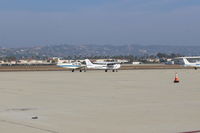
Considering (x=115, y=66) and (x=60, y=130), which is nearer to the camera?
(x=60, y=130)

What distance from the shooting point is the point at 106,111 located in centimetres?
1739

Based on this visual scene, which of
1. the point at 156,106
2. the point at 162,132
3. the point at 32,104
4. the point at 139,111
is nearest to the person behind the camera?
the point at 162,132

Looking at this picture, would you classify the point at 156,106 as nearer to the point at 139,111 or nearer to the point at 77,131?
the point at 139,111

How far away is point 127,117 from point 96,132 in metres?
3.41

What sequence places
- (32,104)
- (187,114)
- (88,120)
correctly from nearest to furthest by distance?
(88,120)
(187,114)
(32,104)

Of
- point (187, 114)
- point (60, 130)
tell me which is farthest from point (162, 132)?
point (187, 114)

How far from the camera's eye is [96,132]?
12219 millimetres

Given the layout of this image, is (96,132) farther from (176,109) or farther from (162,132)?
(176,109)

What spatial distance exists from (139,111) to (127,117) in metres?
1.99

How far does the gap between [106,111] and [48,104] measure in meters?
4.02

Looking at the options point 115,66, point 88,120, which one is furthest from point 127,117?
point 115,66

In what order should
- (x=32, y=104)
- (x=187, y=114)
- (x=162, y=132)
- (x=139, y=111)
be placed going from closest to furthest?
(x=162, y=132)
(x=187, y=114)
(x=139, y=111)
(x=32, y=104)

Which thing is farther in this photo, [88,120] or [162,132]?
[88,120]

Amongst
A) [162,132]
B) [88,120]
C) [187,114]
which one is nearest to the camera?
[162,132]
